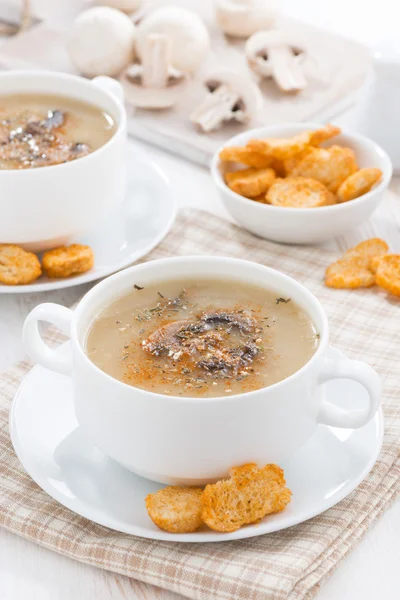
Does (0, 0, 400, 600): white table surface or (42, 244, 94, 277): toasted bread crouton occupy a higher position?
(0, 0, 400, 600): white table surface

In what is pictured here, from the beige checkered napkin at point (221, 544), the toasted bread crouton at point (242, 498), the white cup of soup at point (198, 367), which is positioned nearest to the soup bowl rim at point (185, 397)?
the white cup of soup at point (198, 367)

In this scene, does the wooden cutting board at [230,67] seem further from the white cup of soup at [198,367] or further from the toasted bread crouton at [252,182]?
the white cup of soup at [198,367]

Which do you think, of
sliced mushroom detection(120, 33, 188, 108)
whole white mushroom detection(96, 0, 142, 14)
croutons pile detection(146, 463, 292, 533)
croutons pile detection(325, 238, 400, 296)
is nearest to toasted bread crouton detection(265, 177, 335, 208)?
croutons pile detection(325, 238, 400, 296)

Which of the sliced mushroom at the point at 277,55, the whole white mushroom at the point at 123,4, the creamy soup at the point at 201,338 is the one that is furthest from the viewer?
the whole white mushroom at the point at 123,4

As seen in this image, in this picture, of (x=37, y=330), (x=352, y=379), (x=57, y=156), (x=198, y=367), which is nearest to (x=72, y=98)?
(x=57, y=156)

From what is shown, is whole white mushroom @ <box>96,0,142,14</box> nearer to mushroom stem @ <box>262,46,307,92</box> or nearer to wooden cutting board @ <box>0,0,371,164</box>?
wooden cutting board @ <box>0,0,371,164</box>

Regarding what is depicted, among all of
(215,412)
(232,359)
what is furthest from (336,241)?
(215,412)
